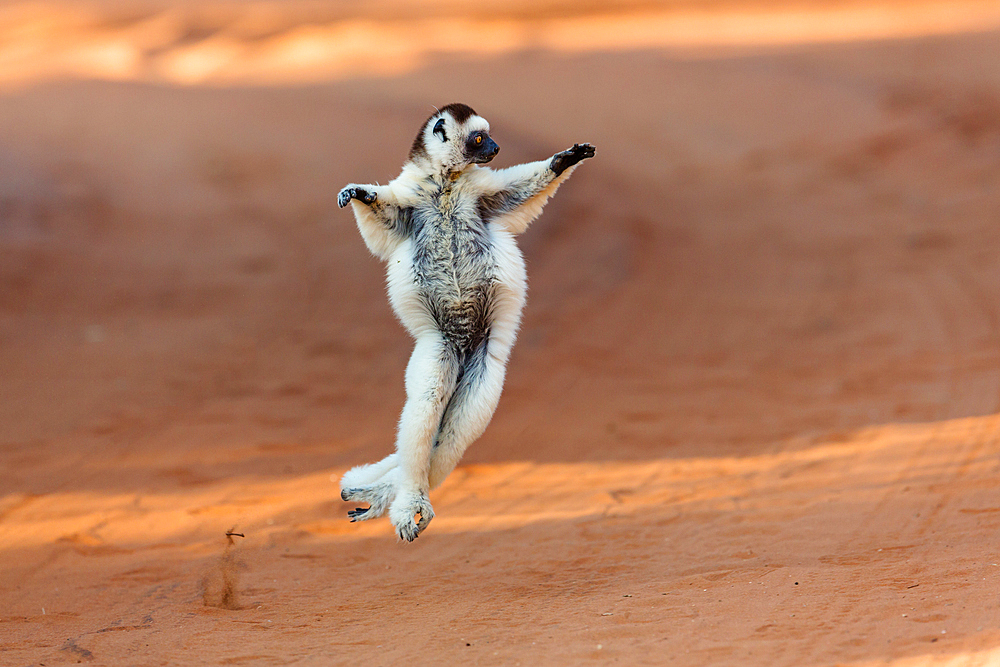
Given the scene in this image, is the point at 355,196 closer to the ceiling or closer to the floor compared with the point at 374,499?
closer to the ceiling

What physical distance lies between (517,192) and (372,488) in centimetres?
186

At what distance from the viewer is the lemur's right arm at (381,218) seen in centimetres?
462

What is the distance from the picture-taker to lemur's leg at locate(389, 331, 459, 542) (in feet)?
14.2

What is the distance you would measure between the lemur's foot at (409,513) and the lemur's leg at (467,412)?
0.75 feet

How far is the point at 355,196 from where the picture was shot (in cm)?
444

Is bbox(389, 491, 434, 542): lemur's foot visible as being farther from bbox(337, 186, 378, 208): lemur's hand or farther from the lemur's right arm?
bbox(337, 186, 378, 208): lemur's hand

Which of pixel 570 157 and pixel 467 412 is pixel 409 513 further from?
pixel 570 157

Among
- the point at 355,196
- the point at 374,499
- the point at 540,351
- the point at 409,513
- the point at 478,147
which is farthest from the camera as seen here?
the point at 540,351

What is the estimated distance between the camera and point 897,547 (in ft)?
17.9

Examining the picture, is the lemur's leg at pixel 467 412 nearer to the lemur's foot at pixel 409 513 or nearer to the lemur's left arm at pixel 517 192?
the lemur's foot at pixel 409 513

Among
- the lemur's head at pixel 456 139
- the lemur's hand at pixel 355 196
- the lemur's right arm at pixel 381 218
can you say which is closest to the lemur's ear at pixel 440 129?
the lemur's head at pixel 456 139

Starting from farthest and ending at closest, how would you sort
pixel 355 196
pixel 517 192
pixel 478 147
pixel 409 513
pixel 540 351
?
1. pixel 540 351
2. pixel 517 192
3. pixel 478 147
4. pixel 355 196
5. pixel 409 513

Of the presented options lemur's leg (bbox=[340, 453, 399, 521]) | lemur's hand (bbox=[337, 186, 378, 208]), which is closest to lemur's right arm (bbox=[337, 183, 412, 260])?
lemur's hand (bbox=[337, 186, 378, 208])

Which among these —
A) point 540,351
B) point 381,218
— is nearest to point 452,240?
point 381,218
